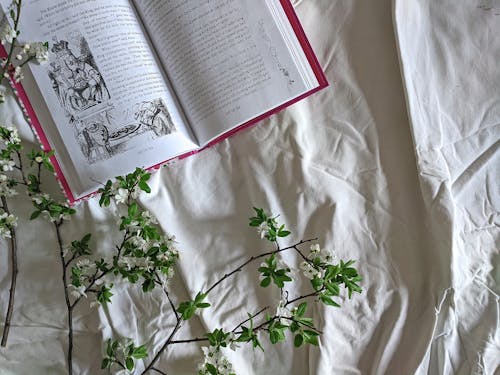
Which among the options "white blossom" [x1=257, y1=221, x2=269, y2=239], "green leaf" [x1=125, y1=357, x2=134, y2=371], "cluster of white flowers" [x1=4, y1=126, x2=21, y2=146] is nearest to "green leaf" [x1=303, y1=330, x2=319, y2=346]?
"white blossom" [x1=257, y1=221, x2=269, y2=239]

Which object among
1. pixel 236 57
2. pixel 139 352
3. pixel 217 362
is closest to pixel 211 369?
pixel 217 362

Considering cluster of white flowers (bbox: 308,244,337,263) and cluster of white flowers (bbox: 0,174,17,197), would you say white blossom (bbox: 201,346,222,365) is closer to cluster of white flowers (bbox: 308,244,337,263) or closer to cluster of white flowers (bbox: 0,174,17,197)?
cluster of white flowers (bbox: 308,244,337,263)

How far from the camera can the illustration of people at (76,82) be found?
72cm

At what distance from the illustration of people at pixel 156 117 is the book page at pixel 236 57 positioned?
0.06 m

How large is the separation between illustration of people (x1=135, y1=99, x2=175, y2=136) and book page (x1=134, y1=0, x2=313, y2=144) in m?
0.06

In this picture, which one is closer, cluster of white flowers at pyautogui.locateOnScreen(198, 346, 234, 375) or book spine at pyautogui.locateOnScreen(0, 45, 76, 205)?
cluster of white flowers at pyautogui.locateOnScreen(198, 346, 234, 375)

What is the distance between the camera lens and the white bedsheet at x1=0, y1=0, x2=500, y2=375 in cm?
72

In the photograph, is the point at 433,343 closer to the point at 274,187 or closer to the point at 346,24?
the point at 274,187

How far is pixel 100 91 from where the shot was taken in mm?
724

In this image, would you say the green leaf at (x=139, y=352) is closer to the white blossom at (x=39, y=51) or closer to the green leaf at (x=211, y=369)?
the green leaf at (x=211, y=369)

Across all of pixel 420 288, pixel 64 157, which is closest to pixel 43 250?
pixel 64 157

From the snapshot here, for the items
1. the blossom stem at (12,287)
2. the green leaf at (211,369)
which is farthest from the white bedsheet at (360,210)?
the green leaf at (211,369)

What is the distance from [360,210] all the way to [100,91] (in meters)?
0.43

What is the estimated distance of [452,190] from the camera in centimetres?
73
